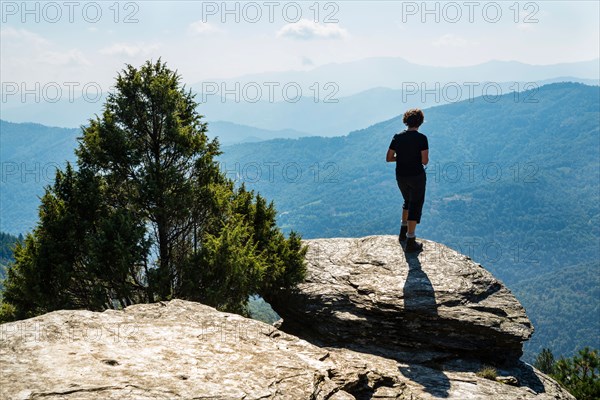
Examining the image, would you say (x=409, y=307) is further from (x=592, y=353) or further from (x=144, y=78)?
(x=592, y=353)

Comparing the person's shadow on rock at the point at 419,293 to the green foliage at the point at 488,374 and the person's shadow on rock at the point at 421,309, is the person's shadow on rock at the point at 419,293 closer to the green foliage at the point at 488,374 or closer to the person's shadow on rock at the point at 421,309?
the person's shadow on rock at the point at 421,309

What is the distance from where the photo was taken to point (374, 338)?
15.6 m

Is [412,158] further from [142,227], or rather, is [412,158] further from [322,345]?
[142,227]

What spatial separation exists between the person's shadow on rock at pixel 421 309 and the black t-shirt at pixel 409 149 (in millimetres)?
3629

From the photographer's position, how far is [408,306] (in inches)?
604

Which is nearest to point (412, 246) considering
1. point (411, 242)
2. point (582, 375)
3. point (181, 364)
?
point (411, 242)

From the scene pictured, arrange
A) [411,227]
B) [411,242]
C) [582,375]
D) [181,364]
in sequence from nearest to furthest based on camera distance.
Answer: [181,364]
[411,227]
[411,242]
[582,375]

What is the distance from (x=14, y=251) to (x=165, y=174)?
6512mm

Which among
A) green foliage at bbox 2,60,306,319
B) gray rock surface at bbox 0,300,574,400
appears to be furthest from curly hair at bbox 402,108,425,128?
gray rock surface at bbox 0,300,574,400

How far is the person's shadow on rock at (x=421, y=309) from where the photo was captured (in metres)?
11.9

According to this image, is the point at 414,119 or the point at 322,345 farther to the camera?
the point at 322,345

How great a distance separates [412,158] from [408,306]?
4.97 meters

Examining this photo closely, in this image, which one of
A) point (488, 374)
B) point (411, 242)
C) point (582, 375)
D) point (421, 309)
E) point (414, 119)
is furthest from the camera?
point (582, 375)

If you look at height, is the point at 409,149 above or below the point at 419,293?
above
